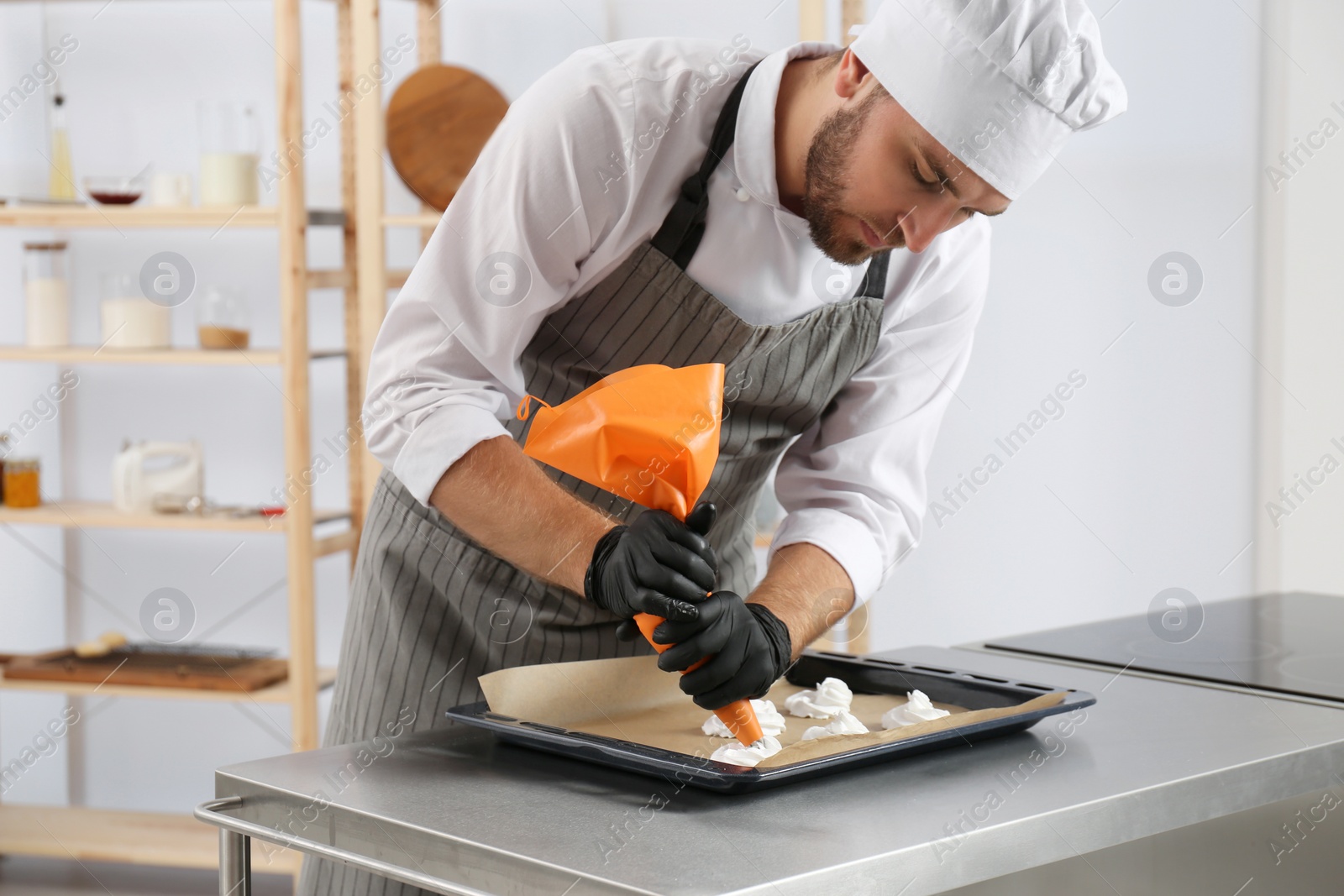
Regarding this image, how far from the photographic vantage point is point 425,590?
4.25ft

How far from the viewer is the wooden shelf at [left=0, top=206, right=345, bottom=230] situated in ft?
8.38

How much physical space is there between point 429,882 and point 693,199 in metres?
0.70

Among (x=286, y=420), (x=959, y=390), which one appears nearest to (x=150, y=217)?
(x=286, y=420)

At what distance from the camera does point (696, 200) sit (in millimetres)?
1276

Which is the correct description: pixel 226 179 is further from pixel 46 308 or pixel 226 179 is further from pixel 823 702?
pixel 823 702

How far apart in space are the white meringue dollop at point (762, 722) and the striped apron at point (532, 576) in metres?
0.24

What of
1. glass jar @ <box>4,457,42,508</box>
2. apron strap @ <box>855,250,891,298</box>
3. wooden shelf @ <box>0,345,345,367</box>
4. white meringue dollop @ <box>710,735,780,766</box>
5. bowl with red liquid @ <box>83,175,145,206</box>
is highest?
bowl with red liquid @ <box>83,175,145,206</box>

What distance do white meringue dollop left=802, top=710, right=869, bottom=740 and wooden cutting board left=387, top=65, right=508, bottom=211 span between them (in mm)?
1714

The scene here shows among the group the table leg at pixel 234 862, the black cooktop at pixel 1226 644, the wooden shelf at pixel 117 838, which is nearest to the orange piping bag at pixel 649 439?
the table leg at pixel 234 862

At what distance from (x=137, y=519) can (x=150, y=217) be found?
1.97ft

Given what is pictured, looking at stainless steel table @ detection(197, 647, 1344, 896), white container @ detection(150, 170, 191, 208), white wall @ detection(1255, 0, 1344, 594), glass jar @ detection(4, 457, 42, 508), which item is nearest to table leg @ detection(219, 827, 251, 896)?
stainless steel table @ detection(197, 647, 1344, 896)

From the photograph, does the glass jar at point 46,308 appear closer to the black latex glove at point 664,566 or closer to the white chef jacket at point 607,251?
the white chef jacket at point 607,251

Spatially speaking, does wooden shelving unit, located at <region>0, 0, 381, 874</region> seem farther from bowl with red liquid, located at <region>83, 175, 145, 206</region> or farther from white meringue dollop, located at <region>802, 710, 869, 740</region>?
white meringue dollop, located at <region>802, 710, 869, 740</region>

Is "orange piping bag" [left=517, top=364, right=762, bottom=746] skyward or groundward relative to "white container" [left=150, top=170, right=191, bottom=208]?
groundward
